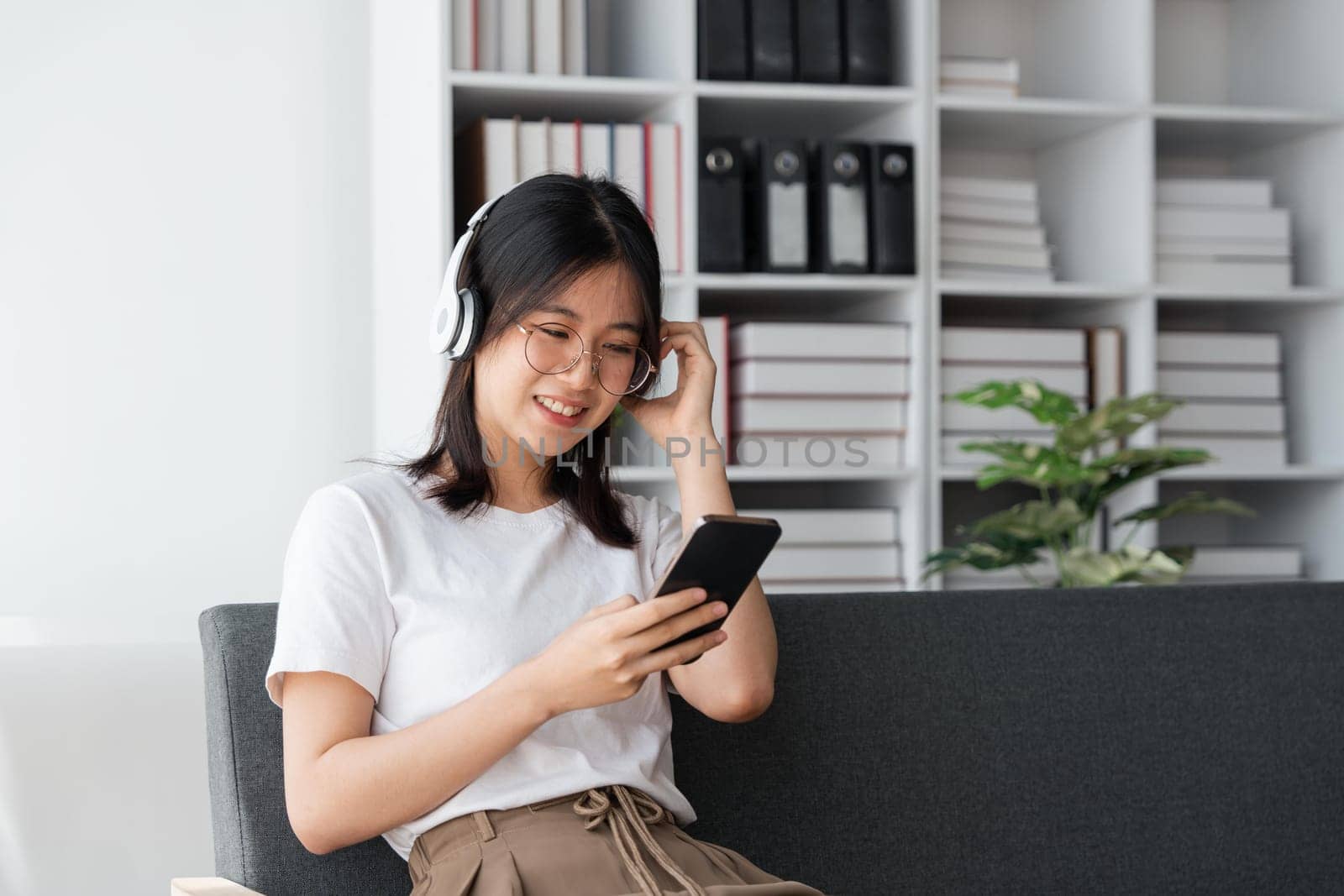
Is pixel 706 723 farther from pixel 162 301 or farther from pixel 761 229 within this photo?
pixel 162 301

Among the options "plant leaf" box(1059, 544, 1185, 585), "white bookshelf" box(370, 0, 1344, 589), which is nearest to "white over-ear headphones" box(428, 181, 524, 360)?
"white bookshelf" box(370, 0, 1344, 589)

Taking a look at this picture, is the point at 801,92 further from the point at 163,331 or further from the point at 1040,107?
the point at 163,331

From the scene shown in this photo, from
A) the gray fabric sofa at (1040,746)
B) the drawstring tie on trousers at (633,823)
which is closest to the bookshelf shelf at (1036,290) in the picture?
the gray fabric sofa at (1040,746)

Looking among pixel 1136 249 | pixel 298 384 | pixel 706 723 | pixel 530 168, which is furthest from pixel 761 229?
pixel 706 723

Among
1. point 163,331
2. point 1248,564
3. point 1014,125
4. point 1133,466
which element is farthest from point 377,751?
point 1248,564

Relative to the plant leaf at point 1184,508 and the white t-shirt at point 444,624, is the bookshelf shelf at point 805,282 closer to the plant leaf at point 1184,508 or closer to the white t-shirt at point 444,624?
the plant leaf at point 1184,508

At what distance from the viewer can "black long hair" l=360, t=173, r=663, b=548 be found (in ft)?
4.01

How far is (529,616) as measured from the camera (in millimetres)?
1163

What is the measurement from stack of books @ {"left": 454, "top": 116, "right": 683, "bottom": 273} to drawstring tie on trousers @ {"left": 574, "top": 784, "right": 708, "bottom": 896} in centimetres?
146

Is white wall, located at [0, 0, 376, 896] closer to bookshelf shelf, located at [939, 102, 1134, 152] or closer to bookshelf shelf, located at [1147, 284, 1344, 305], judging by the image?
→ bookshelf shelf, located at [939, 102, 1134, 152]

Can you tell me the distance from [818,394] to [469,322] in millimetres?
1418

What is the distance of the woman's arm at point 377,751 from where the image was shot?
1027 mm

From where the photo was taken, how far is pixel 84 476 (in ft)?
8.54

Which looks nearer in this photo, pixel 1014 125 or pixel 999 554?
pixel 999 554
